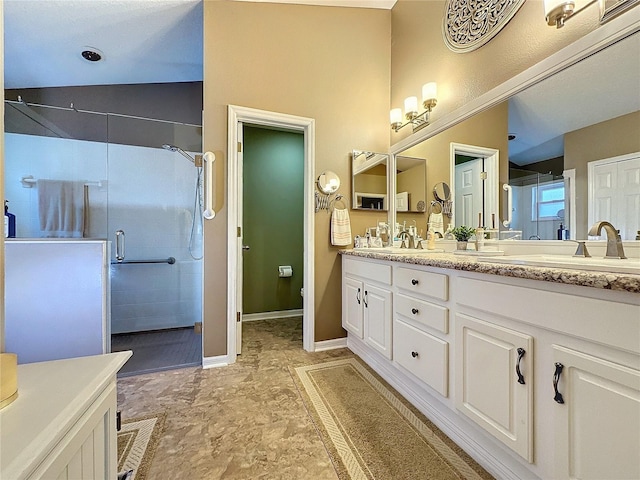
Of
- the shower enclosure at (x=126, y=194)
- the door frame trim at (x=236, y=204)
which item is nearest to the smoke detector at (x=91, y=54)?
the shower enclosure at (x=126, y=194)

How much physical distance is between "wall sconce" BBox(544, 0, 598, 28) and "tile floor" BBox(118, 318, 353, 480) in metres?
2.24

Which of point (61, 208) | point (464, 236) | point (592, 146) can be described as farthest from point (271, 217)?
point (592, 146)

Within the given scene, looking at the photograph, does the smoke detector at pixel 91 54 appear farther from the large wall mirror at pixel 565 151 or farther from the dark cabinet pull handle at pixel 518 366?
the dark cabinet pull handle at pixel 518 366

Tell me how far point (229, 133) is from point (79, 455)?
2.03 metres

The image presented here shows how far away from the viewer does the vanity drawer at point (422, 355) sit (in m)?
1.29

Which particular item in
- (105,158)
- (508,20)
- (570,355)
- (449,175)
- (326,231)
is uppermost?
(508,20)

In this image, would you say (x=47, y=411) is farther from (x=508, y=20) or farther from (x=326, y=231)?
(x=508, y=20)

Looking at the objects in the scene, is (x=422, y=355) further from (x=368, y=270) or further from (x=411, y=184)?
(x=411, y=184)

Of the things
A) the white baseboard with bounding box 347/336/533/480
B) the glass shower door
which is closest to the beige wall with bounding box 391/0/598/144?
the white baseboard with bounding box 347/336/533/480

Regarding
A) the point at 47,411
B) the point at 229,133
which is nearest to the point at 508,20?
the point at 229,133

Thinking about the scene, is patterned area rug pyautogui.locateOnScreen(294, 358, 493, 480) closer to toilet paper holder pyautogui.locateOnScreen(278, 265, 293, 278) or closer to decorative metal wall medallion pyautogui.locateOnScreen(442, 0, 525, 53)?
toilet paper holder pyautogui.locateOnScreen(278, 265, 293, 278)

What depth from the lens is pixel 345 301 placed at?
2.35 meters

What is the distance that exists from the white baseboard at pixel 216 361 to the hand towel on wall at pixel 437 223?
194cm

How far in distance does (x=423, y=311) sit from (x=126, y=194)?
2.86 meters
